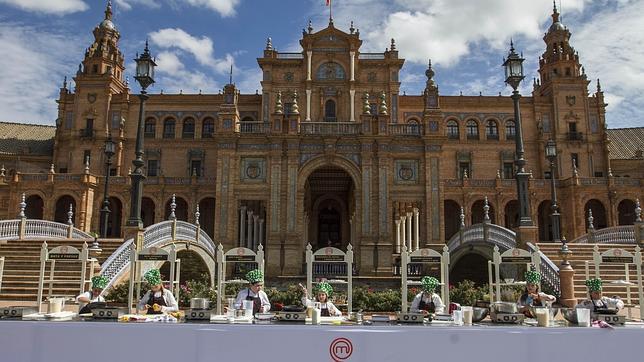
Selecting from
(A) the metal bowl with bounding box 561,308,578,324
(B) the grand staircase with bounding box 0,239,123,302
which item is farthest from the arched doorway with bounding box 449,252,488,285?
(A) the metal bowl with bounding box 561,308,578,324

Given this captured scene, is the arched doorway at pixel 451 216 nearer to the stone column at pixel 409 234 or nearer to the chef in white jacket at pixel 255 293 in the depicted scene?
the stone column at pixel 409 234

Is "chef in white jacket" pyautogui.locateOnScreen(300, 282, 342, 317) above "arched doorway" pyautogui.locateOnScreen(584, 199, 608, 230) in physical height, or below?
below

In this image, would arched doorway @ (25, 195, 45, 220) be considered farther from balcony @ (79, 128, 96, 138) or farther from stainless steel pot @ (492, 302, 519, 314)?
stainless steel pot @ (492, 302, 519, 314)

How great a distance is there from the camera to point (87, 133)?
47438mm

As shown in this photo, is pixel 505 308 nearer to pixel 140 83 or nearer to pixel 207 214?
pixel 140 83

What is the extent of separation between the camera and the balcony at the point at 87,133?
47.2m

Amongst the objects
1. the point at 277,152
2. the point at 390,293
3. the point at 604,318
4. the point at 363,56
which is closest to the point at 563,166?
the point at 363,56

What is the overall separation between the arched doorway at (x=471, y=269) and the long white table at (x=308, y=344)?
19548 millimetres

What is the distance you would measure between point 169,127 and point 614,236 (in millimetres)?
38255

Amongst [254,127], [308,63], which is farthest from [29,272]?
[308,63]

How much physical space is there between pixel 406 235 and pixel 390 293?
1348cm

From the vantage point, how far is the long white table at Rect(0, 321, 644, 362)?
6008 millimetres

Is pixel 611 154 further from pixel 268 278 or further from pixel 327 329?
pixel 327 329

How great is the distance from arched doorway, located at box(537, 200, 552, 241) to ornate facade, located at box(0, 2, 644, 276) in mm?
142
